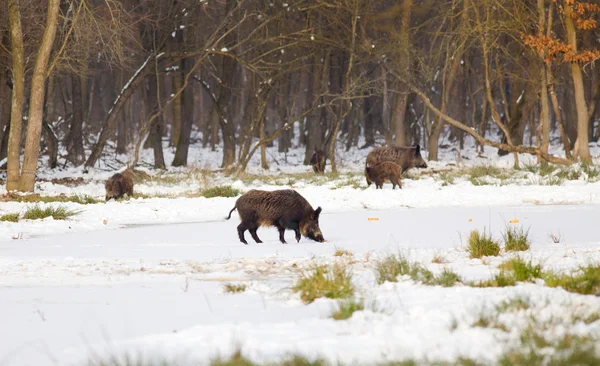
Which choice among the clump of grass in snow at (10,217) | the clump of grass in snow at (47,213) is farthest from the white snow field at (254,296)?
the clump of grass in snow at (10,217)

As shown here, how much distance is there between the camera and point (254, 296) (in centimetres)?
575

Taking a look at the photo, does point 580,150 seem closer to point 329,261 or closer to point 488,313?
point 329,261

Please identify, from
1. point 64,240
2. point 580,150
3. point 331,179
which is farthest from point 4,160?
point 580,150

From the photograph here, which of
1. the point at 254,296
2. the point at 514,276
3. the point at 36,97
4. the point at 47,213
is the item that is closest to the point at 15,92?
the point at 36,97

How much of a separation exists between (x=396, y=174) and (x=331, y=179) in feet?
12.8

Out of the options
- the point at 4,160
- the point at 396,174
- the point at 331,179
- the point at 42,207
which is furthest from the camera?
the point at 4,160

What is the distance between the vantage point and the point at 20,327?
4.95 m

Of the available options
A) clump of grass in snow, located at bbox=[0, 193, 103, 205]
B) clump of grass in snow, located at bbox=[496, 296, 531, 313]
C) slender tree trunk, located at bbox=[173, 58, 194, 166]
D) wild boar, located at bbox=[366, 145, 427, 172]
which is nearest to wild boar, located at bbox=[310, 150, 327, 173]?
slender tree trunk, located at bbox=[173, 58, 194, 166]

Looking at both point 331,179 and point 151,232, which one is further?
point 331,179

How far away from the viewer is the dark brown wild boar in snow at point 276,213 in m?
10.8

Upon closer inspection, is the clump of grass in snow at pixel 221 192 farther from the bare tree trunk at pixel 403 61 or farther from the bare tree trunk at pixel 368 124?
the bare tree trunk at pixel 368 124

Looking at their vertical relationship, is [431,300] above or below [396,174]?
below

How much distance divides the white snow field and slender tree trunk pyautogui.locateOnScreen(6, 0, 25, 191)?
6.06 meters

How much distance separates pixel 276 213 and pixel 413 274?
16.1 ft
